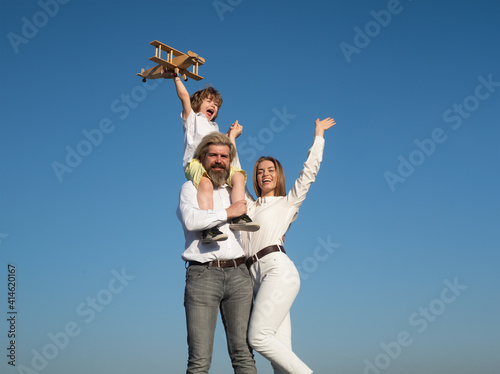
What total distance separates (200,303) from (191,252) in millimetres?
567

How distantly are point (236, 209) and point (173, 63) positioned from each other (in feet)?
11.0

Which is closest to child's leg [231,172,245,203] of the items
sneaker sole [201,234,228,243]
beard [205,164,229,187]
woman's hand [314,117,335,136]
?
beard [205,164,229,187]

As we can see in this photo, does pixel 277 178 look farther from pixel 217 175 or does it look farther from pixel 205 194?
pixel 205 194

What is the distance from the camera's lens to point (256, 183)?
6.64 meters

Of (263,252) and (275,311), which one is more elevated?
(263,252)

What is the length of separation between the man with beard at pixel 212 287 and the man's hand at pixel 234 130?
2117 millimetres

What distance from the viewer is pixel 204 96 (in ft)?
24.6

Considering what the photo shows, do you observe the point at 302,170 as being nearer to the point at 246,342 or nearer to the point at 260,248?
the point at 260,248

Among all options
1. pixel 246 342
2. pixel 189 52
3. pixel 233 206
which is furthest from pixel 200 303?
pixel 189 52

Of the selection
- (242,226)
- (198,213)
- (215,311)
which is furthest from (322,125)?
(215,311)

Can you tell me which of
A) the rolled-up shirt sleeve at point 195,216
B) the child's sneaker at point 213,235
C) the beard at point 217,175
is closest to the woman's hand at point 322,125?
the beard at point 217,175

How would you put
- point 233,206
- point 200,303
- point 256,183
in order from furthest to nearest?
1. point 256,183
2. point 233,206
3. point 200,303

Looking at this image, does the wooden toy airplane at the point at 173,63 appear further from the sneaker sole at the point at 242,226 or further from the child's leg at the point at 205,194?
the sneaker sole at the point at 242,226

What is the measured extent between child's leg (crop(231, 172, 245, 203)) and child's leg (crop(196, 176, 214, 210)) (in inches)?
11.0
